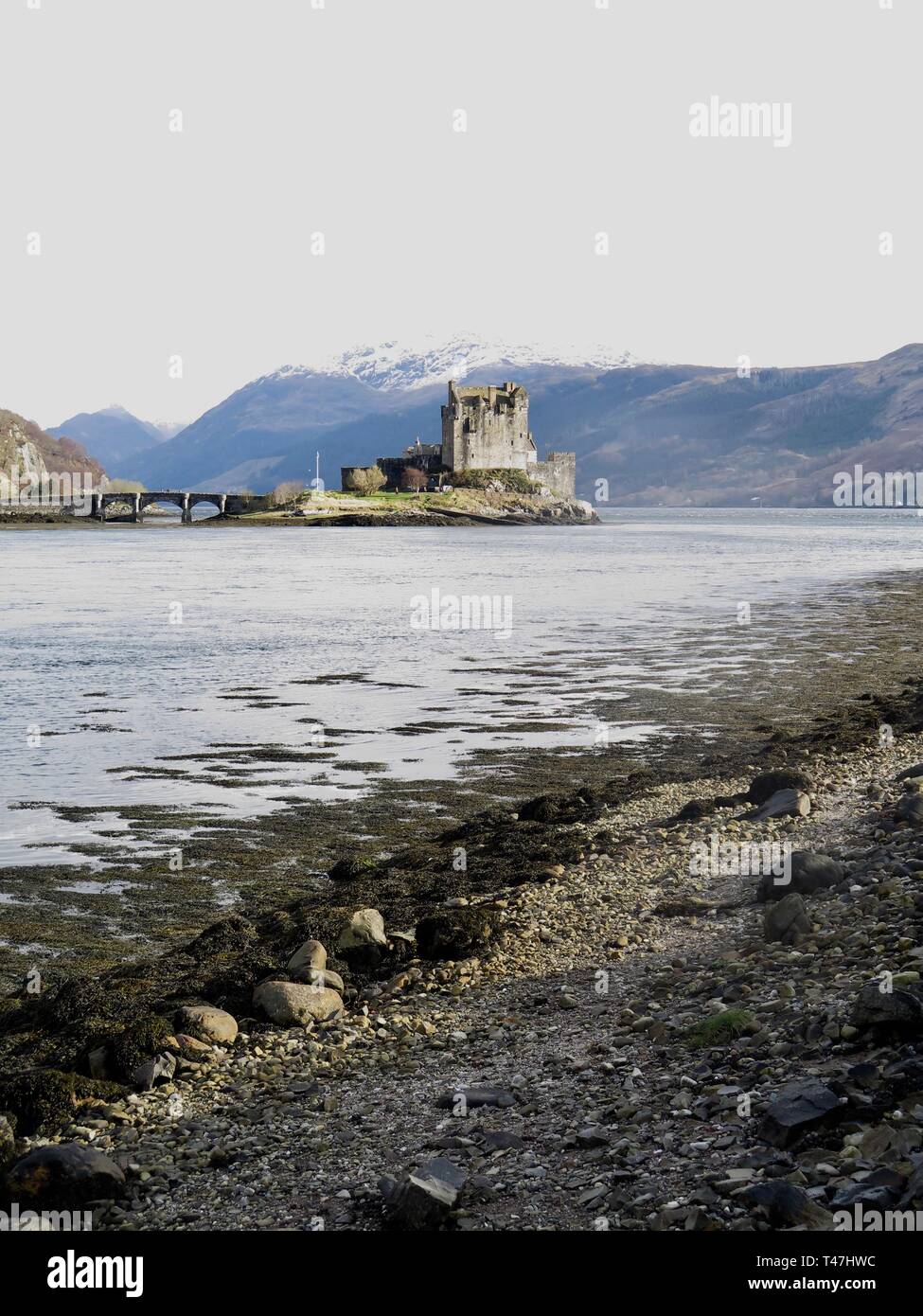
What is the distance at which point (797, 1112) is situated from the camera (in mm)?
6152

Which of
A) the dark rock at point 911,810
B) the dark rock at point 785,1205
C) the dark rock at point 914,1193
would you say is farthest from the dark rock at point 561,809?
the dark rock at point 914,1193

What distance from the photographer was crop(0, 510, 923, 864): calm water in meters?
17.8

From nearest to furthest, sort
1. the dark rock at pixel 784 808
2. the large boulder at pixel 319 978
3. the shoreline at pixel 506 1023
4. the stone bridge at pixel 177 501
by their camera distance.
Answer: the shoreline at pixel 506 1023 < the large boulder at pixel 319 978 < the dark rock at pixel 784 808 < the stone bridge at pixel 177 501

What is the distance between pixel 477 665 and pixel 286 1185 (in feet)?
77.9

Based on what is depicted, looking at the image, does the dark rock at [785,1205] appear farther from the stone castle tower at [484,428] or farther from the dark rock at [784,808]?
the stone castle tower at [484,428]

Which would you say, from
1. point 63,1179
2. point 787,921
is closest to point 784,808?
point 787,921

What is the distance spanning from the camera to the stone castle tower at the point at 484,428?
589 feet

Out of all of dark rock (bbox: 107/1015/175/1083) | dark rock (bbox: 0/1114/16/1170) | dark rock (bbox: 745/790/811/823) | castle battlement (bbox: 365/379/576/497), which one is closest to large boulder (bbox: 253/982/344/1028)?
dark rock (bbox: 107/1015/175/1083)

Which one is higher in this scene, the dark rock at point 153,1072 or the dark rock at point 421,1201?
the dark rock at point 421,1201

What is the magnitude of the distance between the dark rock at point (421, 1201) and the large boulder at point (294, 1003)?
2855mm

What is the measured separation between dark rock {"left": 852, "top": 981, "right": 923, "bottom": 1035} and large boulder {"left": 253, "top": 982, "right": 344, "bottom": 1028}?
372 cm

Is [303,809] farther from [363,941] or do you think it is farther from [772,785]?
[772,785]
